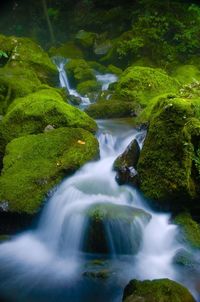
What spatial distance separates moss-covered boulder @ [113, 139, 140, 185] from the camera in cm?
702

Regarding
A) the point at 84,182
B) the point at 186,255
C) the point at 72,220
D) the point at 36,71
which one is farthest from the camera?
the point at 36,71

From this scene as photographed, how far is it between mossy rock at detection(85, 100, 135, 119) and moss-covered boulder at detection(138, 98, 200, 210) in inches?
133

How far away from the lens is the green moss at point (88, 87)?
12859 millimetres

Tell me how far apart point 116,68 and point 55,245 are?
9.87 m

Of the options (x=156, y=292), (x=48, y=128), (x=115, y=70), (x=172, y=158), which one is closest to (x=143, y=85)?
(x=115, y=70)

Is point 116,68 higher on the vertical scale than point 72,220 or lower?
lower

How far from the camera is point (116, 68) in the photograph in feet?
49.7

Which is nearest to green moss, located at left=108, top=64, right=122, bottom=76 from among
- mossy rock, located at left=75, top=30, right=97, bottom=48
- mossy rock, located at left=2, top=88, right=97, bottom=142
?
mossy rock, located at left=75, top=30, right=97, bottom=48

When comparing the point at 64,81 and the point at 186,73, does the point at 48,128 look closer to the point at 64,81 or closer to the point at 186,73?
the point at 64,81

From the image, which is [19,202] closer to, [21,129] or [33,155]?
[33,155]

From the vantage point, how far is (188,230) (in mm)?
6223

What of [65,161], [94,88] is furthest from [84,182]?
[94,88]

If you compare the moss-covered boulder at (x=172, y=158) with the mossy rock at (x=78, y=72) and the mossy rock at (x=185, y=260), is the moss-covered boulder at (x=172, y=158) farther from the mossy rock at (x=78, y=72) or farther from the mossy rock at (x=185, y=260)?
the mossy rock at (x=78, y=72)

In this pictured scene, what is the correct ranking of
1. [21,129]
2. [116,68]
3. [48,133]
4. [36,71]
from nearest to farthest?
[48,133]
[21,129]
[36,71]
[116,68]
